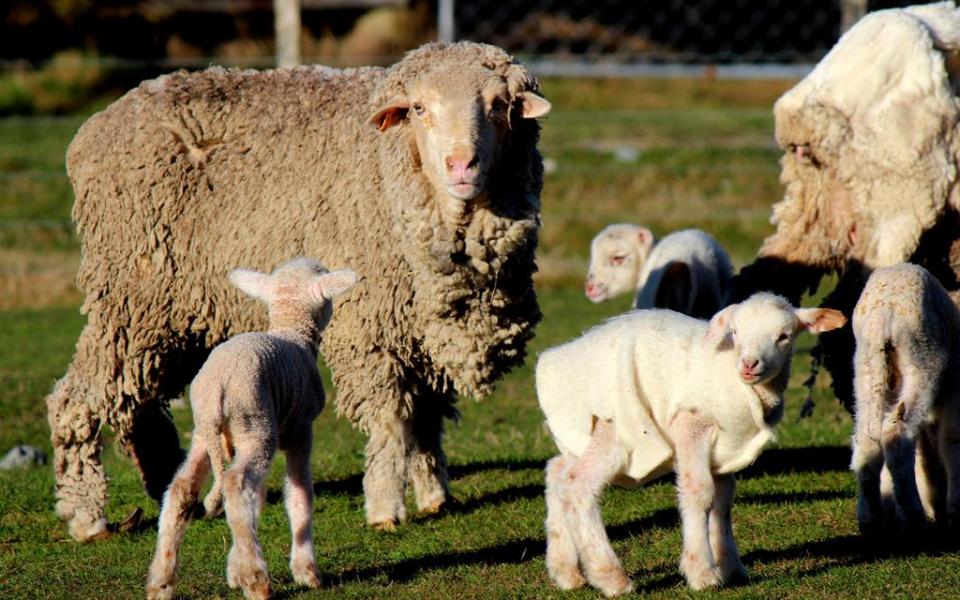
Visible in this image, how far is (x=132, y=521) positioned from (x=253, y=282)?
5.83 ft

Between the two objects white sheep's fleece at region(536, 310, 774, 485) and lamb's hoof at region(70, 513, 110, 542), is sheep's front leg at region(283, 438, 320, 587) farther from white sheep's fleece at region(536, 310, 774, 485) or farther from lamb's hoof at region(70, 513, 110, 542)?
lamb's hoof at region(70, 513, 110, 542)

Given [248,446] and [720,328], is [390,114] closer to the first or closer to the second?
[248,446]

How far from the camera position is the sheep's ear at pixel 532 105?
6.36m

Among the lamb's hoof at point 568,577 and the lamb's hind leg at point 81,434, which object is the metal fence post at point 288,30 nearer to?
the lamb's hind leg at point 81,434

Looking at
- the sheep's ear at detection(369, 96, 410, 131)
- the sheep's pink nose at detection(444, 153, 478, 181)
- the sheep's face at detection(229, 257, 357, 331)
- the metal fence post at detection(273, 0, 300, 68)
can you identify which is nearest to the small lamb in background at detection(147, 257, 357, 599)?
the sheep's face at detection(229, 257, 357, 331)

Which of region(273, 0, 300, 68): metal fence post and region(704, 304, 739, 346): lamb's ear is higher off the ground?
region(273, 0, 300, 68): metal fence post

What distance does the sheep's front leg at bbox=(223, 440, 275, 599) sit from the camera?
202 inches

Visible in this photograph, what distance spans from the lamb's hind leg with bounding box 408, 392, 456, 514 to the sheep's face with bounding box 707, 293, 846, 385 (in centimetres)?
214

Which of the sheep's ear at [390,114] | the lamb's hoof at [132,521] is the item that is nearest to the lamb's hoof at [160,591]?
the lamb's hoof at [132,521]

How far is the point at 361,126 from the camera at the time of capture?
23.1 ft

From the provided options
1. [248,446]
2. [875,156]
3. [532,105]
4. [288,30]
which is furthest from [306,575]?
[288,30]

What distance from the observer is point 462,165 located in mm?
6078

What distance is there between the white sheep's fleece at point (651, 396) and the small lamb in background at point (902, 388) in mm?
829

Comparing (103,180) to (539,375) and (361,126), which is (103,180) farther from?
(539,375)
